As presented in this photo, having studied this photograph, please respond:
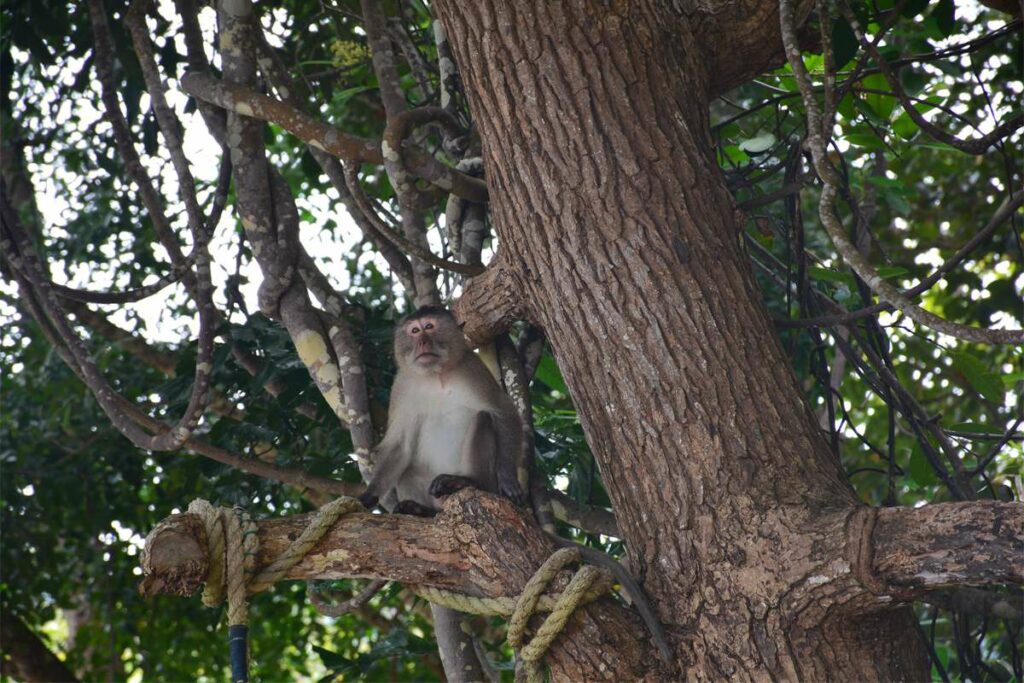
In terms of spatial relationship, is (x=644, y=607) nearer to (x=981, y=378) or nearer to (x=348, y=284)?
(x=981, y=378)

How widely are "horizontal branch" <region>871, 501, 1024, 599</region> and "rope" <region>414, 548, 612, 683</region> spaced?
628mm

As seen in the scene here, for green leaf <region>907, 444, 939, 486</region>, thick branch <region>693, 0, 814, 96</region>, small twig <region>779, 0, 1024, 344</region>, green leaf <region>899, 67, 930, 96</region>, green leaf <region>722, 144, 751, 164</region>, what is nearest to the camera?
small twig <region>779, 0, 1024, 344</region>

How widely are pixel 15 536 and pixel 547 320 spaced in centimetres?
453

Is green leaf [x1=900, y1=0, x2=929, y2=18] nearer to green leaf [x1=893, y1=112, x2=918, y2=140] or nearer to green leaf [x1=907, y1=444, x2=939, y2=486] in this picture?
green leaf [x1=893, y1=112, x2=918, y2=140]

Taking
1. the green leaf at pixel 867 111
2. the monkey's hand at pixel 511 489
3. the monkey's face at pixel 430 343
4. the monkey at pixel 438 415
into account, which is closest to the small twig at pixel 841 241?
the green leaf at pixel 867 111

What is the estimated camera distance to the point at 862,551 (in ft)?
7.85

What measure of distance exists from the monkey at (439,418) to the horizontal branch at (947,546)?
1.83 meters

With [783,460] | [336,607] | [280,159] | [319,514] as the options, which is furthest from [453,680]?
[280,159]

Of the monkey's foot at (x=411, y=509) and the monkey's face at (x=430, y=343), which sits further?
the monkey's face at (x=430, y=343)

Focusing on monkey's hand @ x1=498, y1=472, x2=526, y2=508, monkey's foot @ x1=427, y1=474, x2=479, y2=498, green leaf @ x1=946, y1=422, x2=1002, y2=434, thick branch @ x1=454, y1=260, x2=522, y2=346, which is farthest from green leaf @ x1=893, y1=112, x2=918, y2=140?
monkey's foot @ x1=427, y1=474, x2=479, y2=498

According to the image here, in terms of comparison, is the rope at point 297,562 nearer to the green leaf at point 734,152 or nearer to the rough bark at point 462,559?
the rough bark at point 462,559

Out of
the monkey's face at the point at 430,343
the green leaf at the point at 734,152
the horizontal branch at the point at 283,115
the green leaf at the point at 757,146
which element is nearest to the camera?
the horizontal branch at the point at 283,115

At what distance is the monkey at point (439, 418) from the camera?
13.9 feet

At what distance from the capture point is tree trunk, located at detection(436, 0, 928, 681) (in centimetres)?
254
